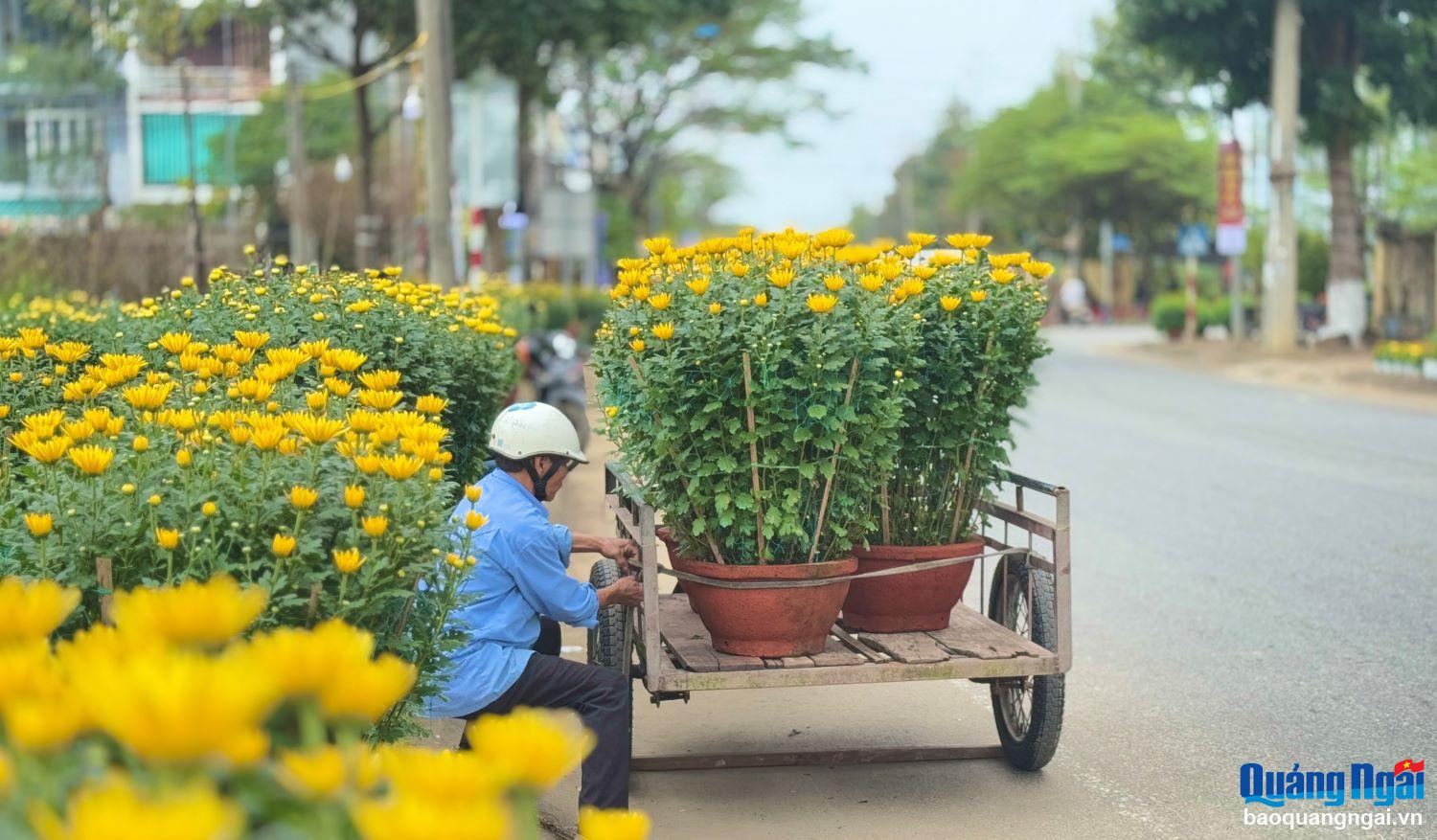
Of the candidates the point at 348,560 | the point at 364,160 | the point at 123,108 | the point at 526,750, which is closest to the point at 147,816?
the point at 526,750

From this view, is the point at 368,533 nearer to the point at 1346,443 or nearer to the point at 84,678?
the point at 84,678

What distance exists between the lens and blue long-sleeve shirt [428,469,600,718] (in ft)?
16.6

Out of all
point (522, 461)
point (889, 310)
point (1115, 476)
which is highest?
point (889, 310)

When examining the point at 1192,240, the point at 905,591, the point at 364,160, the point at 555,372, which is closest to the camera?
the point at 905,591

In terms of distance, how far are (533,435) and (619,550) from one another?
0.58 metres

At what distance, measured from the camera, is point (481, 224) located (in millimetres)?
39344

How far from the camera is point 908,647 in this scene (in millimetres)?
5586

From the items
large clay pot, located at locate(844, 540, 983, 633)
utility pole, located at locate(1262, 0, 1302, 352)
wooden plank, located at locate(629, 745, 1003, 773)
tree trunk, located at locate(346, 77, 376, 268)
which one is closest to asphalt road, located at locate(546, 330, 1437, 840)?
wooden plank, located at locate(629, 745, 1003, 773)

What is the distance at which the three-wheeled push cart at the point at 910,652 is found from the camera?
5230 millimetres

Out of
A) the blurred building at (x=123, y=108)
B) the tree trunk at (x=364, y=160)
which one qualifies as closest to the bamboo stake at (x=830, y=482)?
the tree trunk at (x=364, y=160)

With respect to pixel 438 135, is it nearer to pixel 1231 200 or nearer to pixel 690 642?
pixel 690 642

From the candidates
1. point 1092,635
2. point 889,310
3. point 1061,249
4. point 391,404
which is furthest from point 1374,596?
point 1061,249

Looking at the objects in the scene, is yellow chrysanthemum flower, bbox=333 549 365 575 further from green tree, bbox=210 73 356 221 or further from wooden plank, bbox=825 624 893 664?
green tree, bbox=210 73 356 221

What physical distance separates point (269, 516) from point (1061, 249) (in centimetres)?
6843
